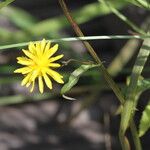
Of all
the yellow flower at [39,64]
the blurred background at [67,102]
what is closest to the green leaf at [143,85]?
the yellow flower at [39,64]

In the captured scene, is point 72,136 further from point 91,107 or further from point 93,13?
point 93,13

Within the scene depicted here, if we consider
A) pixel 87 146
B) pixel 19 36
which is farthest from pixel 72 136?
pixel 19 36

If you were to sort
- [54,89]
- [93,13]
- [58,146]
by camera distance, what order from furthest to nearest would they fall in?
[54,89]
[58,146]
[93,13]

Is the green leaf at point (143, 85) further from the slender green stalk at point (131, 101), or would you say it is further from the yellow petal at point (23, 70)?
the yellow petal at point (23, 70)

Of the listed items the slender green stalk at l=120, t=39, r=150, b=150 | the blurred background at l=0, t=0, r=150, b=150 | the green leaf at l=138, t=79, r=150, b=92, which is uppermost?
the blurred background at l=0, t=0, r=150, b=150

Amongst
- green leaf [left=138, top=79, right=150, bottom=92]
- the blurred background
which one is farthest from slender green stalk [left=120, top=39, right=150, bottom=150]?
the blurred background

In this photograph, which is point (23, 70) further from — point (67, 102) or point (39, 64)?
point (67, 102)

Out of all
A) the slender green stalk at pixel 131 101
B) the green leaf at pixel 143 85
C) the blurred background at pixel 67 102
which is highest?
the blurred background at pixel 67 102

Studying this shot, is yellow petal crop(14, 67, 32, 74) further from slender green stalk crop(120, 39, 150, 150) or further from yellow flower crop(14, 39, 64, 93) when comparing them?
slender green stalk crop(120, 39, 150, 150)
